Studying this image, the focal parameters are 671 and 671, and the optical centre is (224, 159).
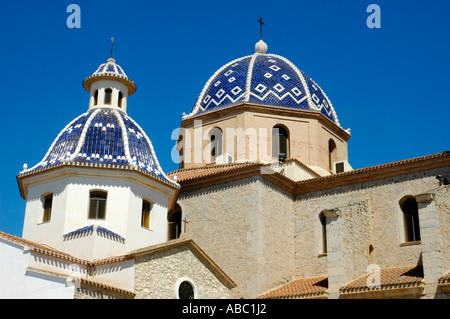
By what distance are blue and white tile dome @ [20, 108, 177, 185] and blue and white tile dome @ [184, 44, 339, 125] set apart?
606 centimetres

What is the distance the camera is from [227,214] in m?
19.3

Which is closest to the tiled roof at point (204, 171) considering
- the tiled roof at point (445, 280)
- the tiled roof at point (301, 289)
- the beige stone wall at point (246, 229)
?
the beige stone wall at point (246, 229)

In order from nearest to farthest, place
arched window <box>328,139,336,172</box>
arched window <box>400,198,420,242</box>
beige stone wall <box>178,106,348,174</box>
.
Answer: arched window <box>400,198,420,242</box> < beige stone wall <box>178,106,348,174</box> < arched window <box>328,139,336,172</box>

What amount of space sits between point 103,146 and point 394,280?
8.04 m

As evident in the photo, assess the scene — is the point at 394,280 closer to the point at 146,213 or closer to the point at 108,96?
the point at 146,213

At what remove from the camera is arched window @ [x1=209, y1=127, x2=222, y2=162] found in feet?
75.8

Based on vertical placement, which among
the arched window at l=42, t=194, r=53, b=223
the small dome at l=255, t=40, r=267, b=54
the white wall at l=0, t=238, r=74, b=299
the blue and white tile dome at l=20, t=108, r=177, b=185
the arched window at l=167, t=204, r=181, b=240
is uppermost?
the small dome at l=255, t=40, r=267, b=54

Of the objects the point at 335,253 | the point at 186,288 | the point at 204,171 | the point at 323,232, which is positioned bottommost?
the point at 186,288

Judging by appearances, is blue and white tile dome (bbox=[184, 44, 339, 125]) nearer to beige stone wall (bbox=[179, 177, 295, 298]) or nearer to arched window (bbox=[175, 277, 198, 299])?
beige stone wall (bbox=[179, 177, 295, 298])

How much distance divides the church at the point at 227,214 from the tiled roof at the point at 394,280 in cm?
4

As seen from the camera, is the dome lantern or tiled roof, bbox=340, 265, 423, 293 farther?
the dome lantern

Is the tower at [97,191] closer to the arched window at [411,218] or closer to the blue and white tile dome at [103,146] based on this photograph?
the blue and white tile dome at [103,146]

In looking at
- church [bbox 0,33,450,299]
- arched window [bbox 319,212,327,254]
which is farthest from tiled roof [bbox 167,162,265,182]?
arched window [bbox 319,212,327,254]

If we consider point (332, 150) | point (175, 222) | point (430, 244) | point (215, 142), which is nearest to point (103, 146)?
point (175, 222)
